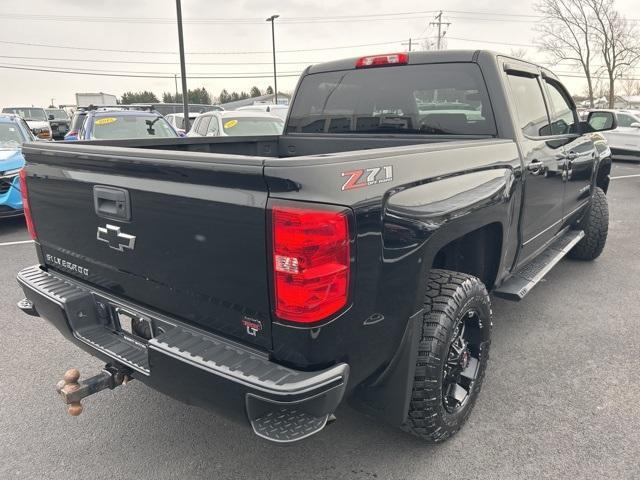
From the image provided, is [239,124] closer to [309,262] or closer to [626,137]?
[309,262]

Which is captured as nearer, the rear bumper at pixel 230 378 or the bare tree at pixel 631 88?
the rear bumper at pixel 230 378

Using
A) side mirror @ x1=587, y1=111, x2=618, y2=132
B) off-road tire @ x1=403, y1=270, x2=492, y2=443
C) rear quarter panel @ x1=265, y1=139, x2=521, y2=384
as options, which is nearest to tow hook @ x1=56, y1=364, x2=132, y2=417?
rear quarter panel @ x1=265, y1=139, x2=521, y2=384

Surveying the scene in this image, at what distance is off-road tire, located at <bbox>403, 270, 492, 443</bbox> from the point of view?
7.22 feet

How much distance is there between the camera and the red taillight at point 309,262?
5.37 ft

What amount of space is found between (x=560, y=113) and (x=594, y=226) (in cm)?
162

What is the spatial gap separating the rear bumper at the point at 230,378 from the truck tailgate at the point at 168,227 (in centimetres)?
8

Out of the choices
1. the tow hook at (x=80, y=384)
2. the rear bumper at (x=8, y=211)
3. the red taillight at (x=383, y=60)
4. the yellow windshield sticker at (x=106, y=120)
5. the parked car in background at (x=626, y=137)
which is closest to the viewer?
the tow hook at (x=80, y=384)

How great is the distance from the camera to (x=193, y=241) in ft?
6.22

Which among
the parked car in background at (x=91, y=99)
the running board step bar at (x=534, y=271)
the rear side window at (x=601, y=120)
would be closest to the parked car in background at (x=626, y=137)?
the rear side window at (x=601, y=120)

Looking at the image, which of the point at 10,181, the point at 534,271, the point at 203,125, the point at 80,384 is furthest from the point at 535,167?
the point at 203,125

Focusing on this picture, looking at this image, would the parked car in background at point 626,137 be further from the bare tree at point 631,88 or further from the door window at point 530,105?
the bare tree at point 631,88

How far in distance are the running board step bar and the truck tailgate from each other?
1973mm

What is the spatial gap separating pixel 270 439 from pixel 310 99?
2855 millimetres

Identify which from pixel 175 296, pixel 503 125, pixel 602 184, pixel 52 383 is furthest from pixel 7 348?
pixel 602 184
